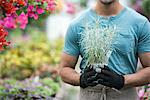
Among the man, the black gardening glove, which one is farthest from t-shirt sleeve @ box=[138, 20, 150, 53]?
the black gardening glove

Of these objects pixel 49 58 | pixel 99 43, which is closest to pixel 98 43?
pixel 99 43

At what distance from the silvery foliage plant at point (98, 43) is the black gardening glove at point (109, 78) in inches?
2.9

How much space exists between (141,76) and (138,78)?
1.4 inches

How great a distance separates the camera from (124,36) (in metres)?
5.56

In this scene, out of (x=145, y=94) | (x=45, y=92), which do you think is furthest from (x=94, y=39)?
(x=45, y=92)

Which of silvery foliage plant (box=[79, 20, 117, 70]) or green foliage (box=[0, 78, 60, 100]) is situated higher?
silvery foliage plant (box=[79, 20, 117, 70])

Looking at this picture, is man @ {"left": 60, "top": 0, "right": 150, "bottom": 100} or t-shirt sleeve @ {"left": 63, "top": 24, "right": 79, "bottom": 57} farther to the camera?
t-shirt sleeve @ {"left": 63, "top": 24, "right": 79, "bottom": 57}

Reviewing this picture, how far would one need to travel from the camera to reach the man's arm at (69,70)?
225 inches

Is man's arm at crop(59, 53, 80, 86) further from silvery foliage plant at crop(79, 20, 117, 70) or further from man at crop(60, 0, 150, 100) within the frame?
silvery foliage plant at crop(79, 20, 117, 70)

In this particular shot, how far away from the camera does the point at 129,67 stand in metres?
5.67

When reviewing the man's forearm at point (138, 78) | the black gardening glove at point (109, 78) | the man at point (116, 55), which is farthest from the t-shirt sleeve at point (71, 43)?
the man's forearm at point (138, 78)

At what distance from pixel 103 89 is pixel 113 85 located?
18 cm

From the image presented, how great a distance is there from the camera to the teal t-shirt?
5562 mm

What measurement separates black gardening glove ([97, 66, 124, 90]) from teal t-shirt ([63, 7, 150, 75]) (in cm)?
12
